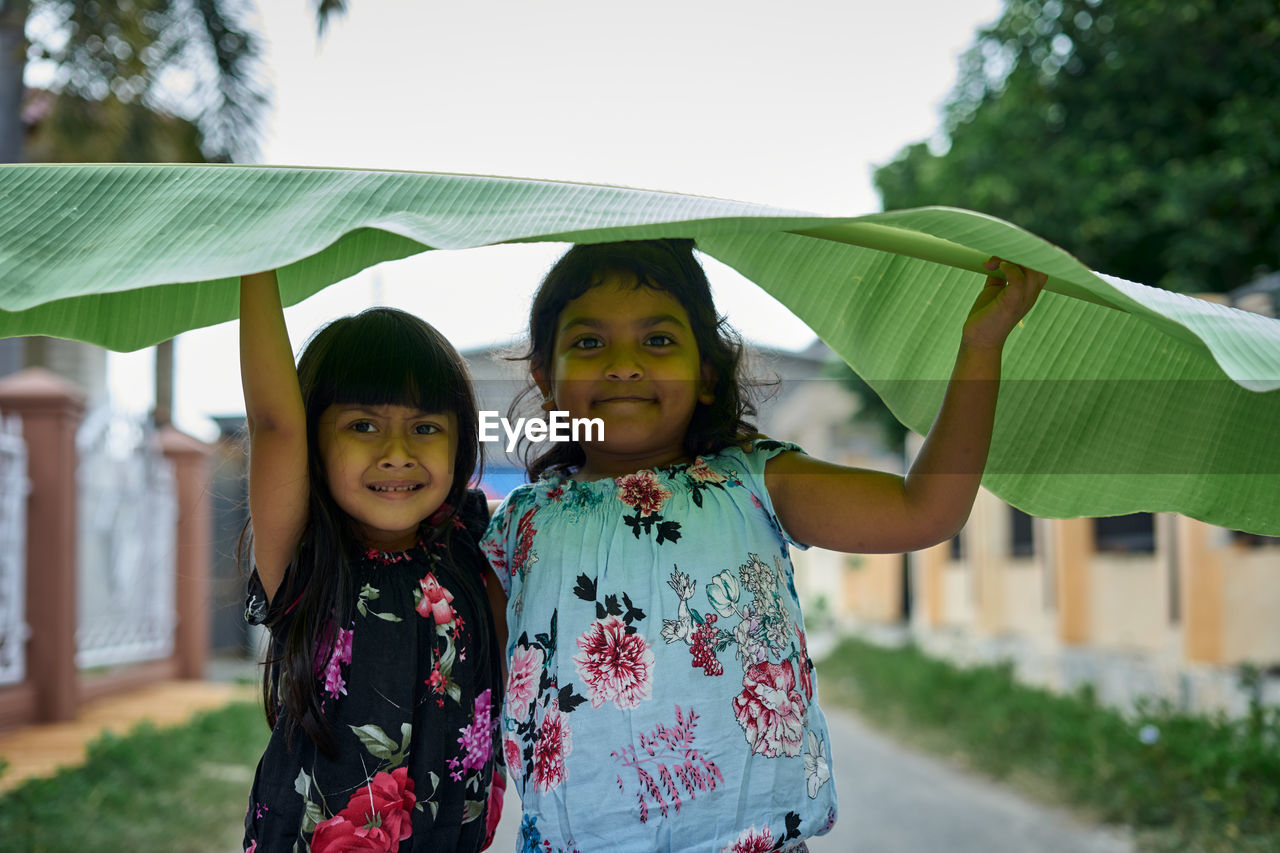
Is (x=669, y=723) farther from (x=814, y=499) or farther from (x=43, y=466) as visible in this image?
(x=43, y=466)

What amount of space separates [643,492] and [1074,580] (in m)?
8.32

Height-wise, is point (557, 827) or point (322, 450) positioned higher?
point (322, 450)

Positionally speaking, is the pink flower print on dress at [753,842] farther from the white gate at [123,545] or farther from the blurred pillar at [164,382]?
the blurred pillar at [164,382]

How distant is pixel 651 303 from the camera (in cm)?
181

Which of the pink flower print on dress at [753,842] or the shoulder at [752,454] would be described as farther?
the shoulder at [752,454]

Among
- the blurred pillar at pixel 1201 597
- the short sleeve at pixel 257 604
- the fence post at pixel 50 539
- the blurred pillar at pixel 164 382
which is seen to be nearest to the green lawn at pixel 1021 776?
the fence post at pixel 50 539

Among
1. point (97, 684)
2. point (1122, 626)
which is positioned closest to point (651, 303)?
point (97, 684)

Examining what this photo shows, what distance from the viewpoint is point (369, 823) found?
1.73 metres

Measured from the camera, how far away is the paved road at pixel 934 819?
5.40 meters

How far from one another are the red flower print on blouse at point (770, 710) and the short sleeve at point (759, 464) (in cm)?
23

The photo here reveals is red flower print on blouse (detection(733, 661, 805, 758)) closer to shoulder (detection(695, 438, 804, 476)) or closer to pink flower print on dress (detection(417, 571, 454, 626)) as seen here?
shoulder (detection(695, 438, 804, 476))

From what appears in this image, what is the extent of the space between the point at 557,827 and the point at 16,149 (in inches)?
287

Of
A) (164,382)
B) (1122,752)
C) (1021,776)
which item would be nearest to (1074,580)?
(1021,776)

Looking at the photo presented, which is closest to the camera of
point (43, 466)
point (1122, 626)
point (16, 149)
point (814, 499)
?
point (814, 499)
